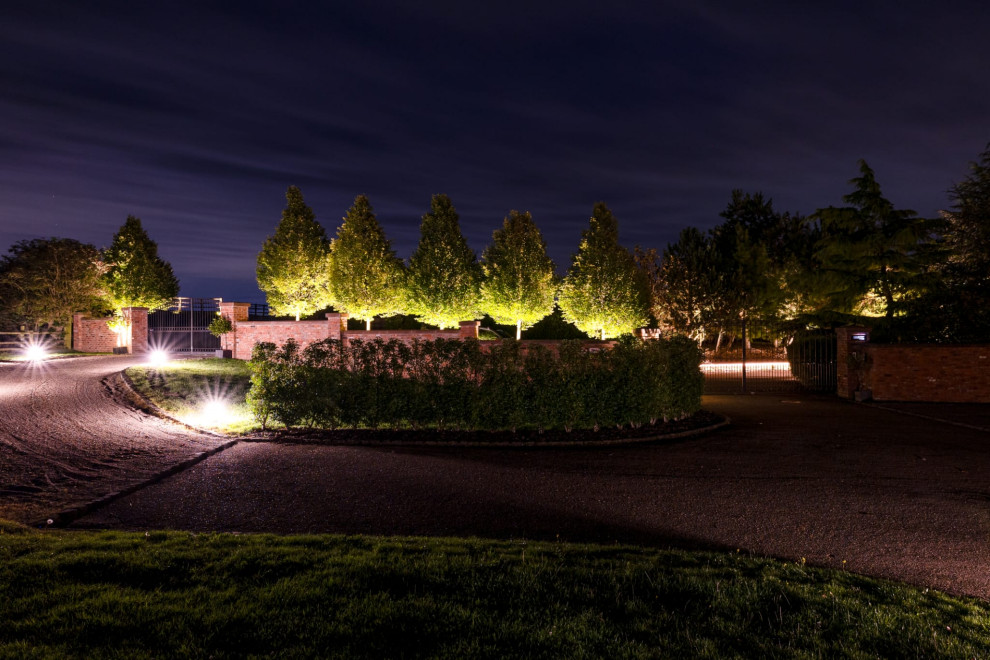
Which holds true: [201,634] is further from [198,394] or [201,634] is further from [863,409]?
[863,409]

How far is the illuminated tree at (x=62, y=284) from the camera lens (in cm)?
3100

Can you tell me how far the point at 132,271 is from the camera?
30.2 metres

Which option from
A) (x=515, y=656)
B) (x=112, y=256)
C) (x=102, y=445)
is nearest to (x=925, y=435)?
(x=515, y=656)

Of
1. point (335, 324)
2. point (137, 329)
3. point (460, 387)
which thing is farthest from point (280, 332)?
point (460, 387)

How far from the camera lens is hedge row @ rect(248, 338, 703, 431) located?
35.1 feet

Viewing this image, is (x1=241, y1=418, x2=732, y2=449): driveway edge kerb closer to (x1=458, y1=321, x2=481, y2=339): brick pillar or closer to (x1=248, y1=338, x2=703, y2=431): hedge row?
(x1=248, y1=338, x2=703, y2=431): hedge row

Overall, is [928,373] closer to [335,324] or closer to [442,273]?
[442,273]

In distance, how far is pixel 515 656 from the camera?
313 cm

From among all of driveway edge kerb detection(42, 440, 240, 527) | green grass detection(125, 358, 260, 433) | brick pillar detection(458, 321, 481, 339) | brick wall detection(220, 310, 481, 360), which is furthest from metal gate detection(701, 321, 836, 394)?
driveway edge kerb detection(42, 440, 240, 527)

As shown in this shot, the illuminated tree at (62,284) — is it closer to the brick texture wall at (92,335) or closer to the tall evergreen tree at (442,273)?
the brick texture wall at (92,335)

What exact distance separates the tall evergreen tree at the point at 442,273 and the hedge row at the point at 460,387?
16263 millimetres

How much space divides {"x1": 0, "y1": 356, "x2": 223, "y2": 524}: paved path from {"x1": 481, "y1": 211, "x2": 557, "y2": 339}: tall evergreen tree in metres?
17.3

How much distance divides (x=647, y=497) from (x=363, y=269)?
74.4ft

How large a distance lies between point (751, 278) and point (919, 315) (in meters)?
19.5
